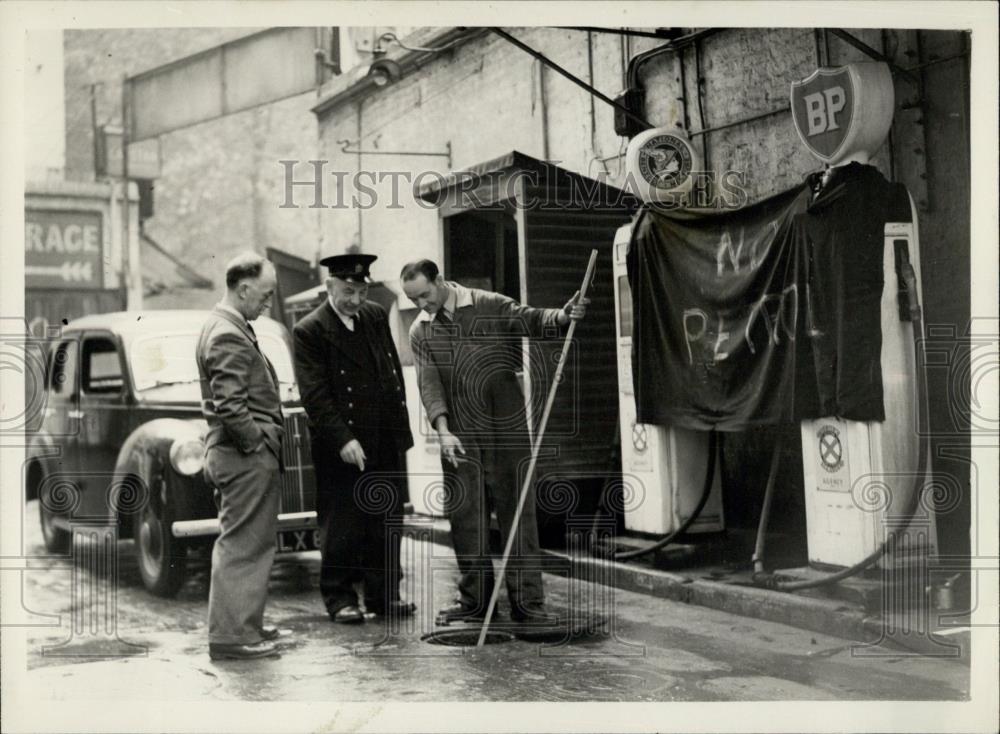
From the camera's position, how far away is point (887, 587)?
518cm

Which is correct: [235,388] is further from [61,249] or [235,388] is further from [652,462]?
[652,462]

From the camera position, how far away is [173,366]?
6.27m

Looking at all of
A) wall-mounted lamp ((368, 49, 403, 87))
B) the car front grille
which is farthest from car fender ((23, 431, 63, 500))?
wall-mounted lamp ((368, 49, 403, 87))

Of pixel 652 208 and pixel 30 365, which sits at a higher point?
pixel 652 208

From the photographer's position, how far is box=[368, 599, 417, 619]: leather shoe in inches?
220

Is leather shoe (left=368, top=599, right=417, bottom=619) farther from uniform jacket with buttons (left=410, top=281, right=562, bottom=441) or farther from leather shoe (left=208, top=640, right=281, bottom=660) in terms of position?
uniform jacket with buttons (left=410, top=281, right=562, bottom=441)

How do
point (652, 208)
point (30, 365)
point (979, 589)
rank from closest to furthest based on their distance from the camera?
point (979, 589), point (30, 365), point (652, 208)

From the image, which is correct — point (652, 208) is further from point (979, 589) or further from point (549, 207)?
point (979, 589)

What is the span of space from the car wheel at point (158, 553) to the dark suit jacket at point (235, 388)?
0.81m

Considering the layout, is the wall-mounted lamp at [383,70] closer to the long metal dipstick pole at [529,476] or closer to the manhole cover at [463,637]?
the long metal dipstick pole at [529,476]

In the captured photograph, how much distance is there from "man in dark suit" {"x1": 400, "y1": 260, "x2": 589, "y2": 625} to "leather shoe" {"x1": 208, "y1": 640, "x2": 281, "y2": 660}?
92 centimetres

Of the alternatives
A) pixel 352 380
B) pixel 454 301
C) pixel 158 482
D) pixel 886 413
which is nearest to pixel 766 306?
pixel 886 413

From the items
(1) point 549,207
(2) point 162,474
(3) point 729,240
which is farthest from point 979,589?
(2) point 162,474

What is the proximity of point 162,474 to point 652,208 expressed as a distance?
3.02 m
